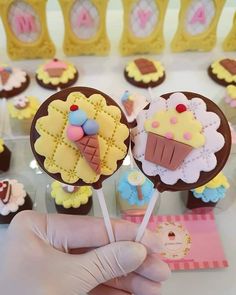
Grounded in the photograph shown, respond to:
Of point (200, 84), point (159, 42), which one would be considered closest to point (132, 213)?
point (200, 84)

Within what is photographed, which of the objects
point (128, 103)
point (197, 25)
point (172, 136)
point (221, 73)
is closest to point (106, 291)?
point (172, 136)

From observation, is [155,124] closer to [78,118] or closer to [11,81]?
A: [78,118]

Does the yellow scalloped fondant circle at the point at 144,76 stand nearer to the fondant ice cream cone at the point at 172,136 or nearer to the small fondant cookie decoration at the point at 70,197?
the small fondant cookie decoration at the point at 70,197

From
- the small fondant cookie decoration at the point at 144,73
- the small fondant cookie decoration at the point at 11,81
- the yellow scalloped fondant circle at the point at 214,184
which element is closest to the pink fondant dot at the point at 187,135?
the yellow scalloped fondant circle at the point at 214,184

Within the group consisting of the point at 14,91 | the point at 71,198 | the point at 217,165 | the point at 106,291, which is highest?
the point at 217,165

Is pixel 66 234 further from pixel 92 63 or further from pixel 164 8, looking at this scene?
pixel 164 8

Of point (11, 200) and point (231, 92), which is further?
point (231, 92)

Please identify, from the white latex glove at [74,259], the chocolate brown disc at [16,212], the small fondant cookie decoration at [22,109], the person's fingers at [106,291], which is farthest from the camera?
the small fondant cookie decoration at [22,109]

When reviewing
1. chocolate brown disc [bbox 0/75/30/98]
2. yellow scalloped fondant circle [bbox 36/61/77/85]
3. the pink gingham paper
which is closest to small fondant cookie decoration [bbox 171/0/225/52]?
yellow scalloped fondant circle [bbox 36/61/77/85]
